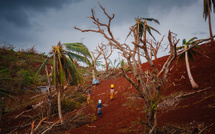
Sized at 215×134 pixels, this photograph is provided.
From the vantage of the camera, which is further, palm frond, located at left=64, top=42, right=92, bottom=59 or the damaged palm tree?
palm frond, located at left=64, top=42, right=92, bottom=59

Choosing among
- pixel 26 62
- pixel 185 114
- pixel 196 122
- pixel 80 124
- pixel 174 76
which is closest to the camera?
pixel 196 122

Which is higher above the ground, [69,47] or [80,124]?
[69,47]

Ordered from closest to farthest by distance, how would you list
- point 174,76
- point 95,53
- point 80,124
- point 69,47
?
point 80,124 → point 69,47 → point 174,76 → point 95,53

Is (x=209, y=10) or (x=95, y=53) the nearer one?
(x=209, y=10)

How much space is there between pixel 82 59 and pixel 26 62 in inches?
843

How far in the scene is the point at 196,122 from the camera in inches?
127

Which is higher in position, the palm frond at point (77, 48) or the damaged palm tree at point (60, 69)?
the palm frond at point (77, 48)

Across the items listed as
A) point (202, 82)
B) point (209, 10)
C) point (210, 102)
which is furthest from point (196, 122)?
point (209, 10)

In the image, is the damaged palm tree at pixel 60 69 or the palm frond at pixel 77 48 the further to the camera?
the palm frond at pixel 77 48

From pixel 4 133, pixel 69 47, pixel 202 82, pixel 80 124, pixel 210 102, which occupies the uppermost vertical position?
pixel 69 47

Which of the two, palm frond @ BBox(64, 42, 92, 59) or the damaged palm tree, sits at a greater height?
palm frond @ BBox(64, 42, 92, 59)

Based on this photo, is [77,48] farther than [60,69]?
Yes

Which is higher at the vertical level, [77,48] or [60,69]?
[77,48]

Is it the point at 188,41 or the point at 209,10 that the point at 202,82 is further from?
the point at 209,10
